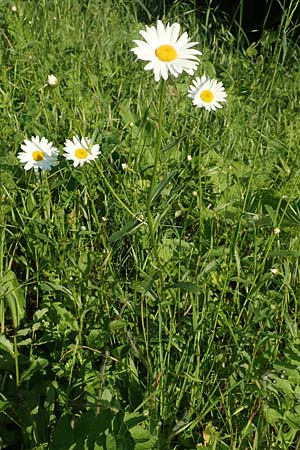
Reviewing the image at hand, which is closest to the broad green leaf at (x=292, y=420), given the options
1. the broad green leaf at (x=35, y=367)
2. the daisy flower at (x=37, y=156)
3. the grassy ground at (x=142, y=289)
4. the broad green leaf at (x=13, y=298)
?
the grassy ground at (x=142, y=289)

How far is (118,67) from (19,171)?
0.85m

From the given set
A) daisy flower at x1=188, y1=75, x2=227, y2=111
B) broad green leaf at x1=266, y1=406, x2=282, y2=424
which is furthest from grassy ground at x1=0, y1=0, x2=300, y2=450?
daisy flower at x1=188, y1=75, x2=227, y2=111

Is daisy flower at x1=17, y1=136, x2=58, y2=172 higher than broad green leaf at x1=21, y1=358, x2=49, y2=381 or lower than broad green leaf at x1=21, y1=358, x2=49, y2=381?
higher

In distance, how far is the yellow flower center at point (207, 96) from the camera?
5.38 ft

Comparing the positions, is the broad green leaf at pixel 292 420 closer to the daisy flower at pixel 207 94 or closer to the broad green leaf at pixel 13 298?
the broad green leaf at pixel 13 298

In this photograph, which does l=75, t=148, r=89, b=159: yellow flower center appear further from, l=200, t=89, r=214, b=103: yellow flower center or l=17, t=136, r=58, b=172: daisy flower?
l=200, t=89, r=214, b=103: yellow flower center

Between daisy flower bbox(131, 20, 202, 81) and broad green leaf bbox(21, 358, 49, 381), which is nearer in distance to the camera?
daisy flower bbox(131, 20, 202, 81)

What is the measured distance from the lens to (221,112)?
2.34 metres

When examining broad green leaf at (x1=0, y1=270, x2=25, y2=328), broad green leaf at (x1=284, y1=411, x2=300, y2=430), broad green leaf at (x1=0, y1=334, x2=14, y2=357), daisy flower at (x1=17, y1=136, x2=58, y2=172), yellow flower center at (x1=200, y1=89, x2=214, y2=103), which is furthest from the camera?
yellow flower center at (x1=200, y1=89, x2=214, y2=103)

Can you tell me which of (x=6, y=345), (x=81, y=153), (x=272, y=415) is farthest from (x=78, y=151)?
(x=272, y=415)

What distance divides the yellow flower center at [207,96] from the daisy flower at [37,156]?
405 mm

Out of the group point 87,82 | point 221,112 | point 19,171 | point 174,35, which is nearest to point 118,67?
point 87,82

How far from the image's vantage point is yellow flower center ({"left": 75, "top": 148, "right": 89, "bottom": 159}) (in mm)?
1486

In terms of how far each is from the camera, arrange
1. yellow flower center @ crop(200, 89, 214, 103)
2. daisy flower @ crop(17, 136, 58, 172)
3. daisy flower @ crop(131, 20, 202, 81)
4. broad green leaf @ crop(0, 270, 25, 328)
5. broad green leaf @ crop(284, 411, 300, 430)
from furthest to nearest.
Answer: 1. yellow flower center @ crop(200, 89, 214, 103)
2. daisy flower @ crop(17, 136, 58, 172)
3. broad green leaf @ crop(0, 270, 25, 328)
4. broad green leaf @ crop(284, 411, 300, 430)
5. daisy flower @ crop(131, 20, 202, 81)
